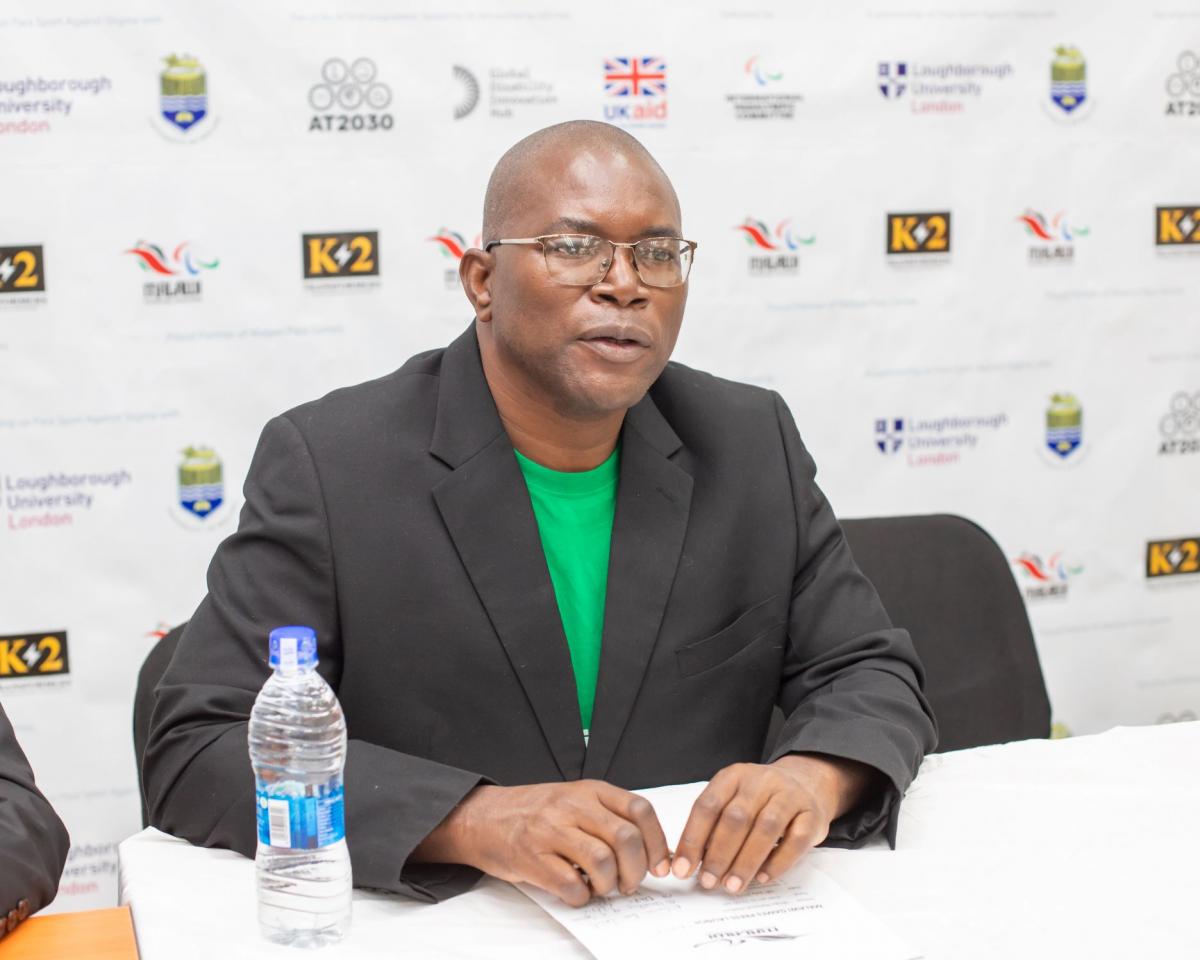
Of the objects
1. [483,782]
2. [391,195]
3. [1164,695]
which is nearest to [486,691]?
[483,782]

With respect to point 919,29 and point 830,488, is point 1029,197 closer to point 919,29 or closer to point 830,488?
point 919,29

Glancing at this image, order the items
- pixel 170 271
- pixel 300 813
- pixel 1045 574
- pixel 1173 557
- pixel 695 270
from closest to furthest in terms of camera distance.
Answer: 1. pixel 300 813
2. pixel 170 271
3. pixel 695 270
4. pixel 1045 574
5. pixel 1173 557

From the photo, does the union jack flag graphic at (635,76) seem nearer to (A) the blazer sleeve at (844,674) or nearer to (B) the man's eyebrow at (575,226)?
(A) the blazer sleeve at (844,674)

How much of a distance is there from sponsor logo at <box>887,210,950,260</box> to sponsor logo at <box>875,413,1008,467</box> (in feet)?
1.30

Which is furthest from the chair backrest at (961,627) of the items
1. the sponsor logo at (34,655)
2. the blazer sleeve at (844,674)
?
the sponsor logo at (34,655)

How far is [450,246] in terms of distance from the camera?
9.62 ft

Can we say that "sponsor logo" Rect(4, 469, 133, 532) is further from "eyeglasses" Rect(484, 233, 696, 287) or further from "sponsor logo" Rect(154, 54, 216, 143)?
"eyeglasses" Rect(484, 233, 696, 287)

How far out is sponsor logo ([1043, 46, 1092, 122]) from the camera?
3268 millimetres

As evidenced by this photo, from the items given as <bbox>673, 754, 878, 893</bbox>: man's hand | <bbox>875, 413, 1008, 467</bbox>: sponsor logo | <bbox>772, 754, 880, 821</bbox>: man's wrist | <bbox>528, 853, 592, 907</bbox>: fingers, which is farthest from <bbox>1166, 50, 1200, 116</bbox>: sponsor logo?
<bbox>528, 853, 592, 907</bbox>: fingers

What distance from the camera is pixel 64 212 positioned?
2701 millimetres

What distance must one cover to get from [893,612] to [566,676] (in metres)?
0.77

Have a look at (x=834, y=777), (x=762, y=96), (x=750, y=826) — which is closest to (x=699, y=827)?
(x=750, y=826)

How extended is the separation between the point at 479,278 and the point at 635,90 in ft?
4.29

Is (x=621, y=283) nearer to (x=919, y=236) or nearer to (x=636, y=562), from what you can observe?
(x=636, y=562)
